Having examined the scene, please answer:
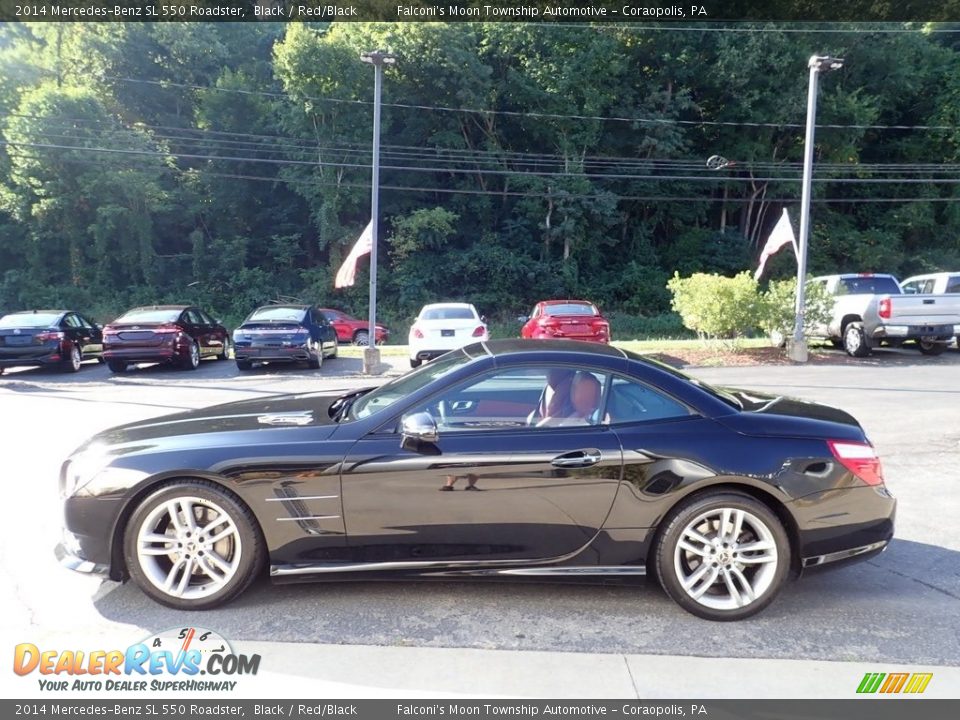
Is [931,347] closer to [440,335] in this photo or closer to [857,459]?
[440,335]

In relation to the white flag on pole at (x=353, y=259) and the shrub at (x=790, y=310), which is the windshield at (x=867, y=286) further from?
the white flag on pole at (x=353, y=259)

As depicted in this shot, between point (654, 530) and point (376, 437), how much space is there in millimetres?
1599

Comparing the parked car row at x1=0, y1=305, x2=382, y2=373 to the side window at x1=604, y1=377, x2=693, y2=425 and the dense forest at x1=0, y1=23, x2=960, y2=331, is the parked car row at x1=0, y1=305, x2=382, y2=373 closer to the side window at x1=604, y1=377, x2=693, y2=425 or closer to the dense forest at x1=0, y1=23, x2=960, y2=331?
the side window at x1=604, y1=377, x2=693, y2=425

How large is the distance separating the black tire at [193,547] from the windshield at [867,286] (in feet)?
54.8

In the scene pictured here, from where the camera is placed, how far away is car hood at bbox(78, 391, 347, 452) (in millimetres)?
3756

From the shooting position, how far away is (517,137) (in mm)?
35594

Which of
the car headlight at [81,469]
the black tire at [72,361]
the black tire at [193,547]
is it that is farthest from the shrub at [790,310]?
the black tire at [72,361]

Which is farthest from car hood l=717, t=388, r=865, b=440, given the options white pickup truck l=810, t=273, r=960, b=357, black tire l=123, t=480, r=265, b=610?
white pickup truck l=810, t=273, r=960, b=357

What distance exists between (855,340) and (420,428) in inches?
599

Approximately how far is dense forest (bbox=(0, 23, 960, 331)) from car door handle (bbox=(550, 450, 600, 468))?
28.6 m

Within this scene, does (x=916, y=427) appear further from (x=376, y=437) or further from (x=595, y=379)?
(x=376, y=437)

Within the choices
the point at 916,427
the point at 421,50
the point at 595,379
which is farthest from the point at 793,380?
the point at 421,50
